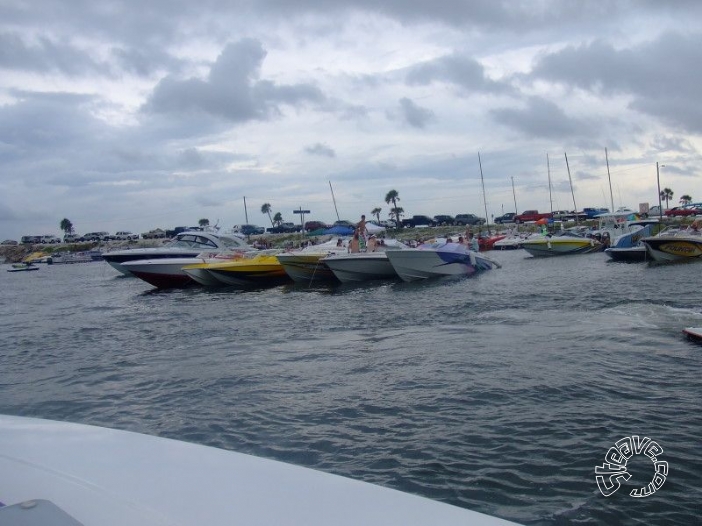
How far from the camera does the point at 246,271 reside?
26.8 meters

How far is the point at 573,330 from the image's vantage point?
11891 mm

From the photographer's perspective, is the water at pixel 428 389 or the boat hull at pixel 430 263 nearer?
the water at pixel 428 389

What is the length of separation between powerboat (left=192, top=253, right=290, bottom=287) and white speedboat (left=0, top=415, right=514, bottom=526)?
23366 millimetres

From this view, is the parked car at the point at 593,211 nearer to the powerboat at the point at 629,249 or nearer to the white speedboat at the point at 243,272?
the powerboat at the point at 629,249

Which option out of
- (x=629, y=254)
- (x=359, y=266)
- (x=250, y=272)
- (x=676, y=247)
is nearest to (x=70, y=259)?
(x=250, y=272)

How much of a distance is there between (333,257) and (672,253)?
17577 mm

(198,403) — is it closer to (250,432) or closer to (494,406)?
(250,432)

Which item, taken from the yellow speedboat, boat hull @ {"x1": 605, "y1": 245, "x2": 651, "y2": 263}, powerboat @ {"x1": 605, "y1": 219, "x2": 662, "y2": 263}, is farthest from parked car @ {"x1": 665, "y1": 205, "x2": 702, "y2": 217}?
the yellow speedboat

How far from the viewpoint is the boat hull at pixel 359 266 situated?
986 inches

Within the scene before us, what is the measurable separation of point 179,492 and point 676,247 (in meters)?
32.9

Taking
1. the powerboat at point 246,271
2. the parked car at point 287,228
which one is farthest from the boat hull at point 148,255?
the parked car at point 287,228

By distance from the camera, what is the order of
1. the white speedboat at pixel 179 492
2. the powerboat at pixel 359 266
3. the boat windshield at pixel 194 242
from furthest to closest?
the boat windshield at pixel 194 242 < the powerboat at pixel 359 266 < the white speedboat at pixel 179 492

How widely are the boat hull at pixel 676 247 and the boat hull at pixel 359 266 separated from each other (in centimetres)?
1402

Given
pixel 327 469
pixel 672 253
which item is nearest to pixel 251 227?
pixel 672 253
